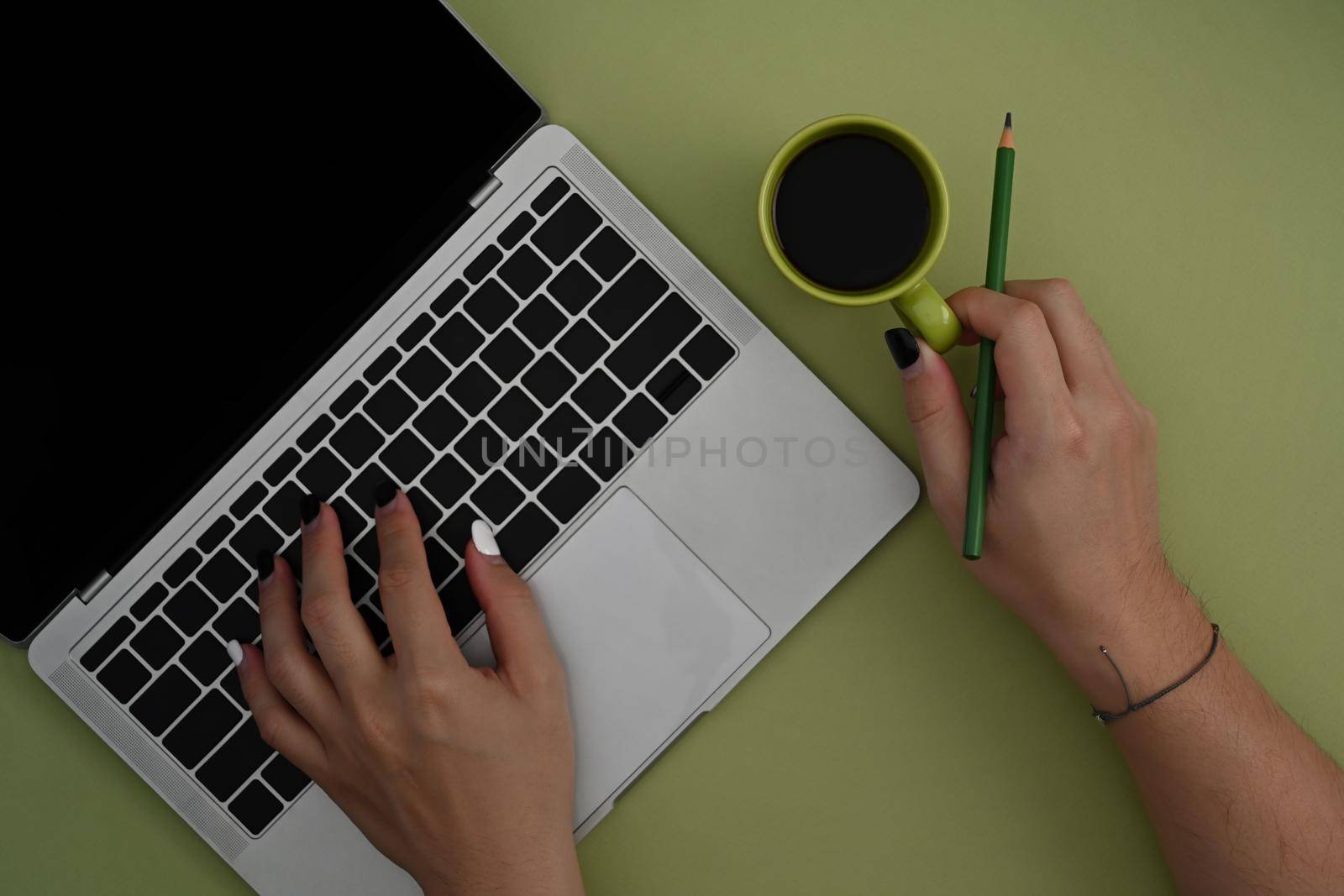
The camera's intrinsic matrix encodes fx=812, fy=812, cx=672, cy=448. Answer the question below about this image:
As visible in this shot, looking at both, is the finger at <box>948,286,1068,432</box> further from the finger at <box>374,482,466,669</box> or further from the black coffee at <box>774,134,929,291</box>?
the finger at <box>374,482,466,669</box>

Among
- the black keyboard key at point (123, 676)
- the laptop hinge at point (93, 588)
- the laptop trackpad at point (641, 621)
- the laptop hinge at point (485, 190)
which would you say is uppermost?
the laptop hinge at point (485, 190)

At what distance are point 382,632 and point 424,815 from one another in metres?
0.18

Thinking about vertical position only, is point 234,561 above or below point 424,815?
above

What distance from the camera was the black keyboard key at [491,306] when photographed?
816 mm

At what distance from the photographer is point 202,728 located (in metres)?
0.84

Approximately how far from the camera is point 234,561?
0.83 meters

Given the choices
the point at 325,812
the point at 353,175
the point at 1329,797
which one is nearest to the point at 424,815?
the point at 325,812

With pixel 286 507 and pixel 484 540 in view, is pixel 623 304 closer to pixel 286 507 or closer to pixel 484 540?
pixel 484 540

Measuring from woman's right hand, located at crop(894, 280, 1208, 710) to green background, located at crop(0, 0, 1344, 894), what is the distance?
8 centimetres

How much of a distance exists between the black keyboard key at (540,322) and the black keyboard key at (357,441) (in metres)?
0.18

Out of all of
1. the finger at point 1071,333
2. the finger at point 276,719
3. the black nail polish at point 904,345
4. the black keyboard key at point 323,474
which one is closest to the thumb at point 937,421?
the black nail polish at point 904,345

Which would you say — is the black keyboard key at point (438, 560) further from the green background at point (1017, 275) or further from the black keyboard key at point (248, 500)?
the green background at point (1017, 275)

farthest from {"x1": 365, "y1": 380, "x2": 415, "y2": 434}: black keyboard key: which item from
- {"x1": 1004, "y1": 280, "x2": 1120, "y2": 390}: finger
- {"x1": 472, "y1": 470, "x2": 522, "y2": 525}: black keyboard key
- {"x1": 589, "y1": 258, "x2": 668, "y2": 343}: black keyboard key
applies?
{"x1": 1004, "y1": 280, "x2": 1120, "y2": 390}: finger

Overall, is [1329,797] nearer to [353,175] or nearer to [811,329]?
[811,329]
